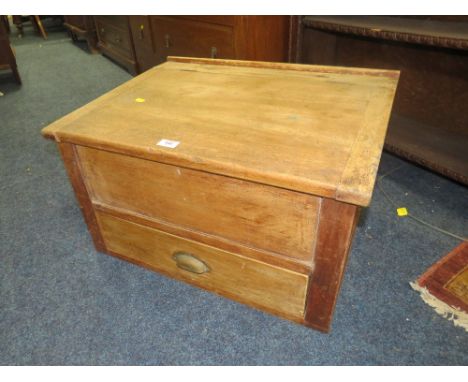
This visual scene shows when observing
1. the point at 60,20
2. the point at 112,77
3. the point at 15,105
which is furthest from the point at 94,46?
the point at 60,20

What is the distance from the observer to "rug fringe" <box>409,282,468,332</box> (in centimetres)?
81

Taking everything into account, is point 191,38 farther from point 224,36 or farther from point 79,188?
point 79,188

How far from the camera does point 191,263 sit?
828 mm

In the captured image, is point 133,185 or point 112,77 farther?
point 112,77

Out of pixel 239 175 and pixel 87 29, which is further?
pixel 87 29

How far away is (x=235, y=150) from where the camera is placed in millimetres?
654

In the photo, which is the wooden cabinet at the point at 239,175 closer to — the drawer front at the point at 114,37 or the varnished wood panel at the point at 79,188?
the varnished wood panel at the point at 79,188

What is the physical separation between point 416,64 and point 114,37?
207 cm

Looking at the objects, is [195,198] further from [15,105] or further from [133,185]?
[15,105]

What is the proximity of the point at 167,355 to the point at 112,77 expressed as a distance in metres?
2.14

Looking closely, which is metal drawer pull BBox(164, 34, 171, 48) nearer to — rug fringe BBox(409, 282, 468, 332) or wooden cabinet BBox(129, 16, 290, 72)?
wooden cabinet BBox(129, 16, 290, 72)

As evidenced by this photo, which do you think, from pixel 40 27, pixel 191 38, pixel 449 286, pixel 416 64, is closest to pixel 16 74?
pixel 191 38

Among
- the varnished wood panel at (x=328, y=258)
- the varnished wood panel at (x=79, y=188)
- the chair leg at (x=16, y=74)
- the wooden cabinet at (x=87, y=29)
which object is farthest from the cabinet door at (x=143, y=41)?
the varnished wood panel at (x=328, y=258)

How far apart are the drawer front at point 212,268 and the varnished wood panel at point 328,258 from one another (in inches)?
1.0
